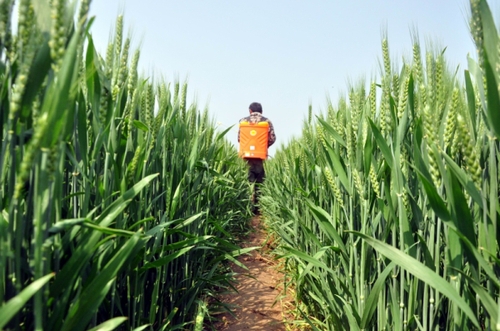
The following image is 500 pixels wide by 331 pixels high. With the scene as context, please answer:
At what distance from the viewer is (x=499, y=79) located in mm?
799

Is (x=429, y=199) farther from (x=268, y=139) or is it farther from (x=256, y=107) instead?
(x=256, y=107)

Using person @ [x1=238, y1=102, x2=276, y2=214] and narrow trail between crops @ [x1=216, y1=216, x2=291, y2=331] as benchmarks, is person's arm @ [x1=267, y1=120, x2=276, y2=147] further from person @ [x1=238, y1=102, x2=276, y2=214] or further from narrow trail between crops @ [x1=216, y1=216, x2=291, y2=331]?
narrow trail between crops @ [x1=216, y1=216, x2=291, y2=331]

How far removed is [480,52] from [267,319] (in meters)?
1.81

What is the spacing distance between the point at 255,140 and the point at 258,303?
12.1 ft

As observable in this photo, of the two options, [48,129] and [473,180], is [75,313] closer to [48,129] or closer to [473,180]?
[48,129]

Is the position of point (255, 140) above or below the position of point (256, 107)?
below

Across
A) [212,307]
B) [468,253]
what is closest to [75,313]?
[468,253]

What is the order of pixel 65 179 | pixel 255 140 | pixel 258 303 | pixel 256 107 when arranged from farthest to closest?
pixel 256 107 → pixel 255 140 → pixel 258 303 → pixel 65 179

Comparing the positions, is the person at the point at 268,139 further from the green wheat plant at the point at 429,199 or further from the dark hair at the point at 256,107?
the green wheat plant at the point at 429,199

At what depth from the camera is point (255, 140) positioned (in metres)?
5.99

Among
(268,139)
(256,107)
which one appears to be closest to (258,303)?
(268,139)

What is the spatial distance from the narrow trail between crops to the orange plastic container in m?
2.63

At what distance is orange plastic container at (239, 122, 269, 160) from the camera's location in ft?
19.6

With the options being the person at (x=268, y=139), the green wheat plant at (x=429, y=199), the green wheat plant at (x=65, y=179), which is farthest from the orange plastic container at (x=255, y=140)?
the green wheat plant at (x=65, y=179)
